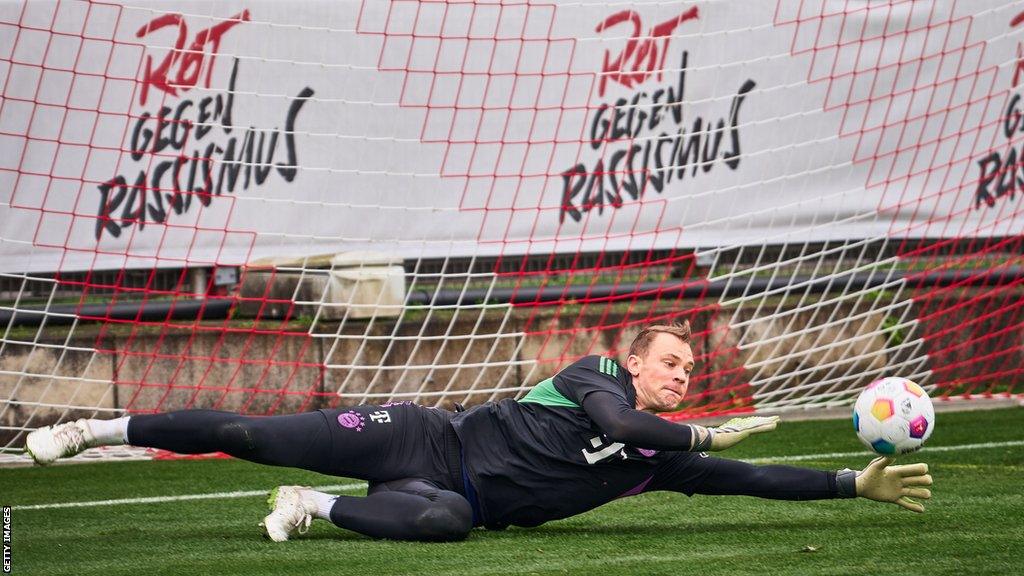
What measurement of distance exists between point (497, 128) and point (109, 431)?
157 inches

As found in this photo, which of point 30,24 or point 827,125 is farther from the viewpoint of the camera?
point 827,125

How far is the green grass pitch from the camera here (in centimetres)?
409

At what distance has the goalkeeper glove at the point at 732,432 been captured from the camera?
14.7 feet

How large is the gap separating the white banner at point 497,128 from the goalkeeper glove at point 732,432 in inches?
145

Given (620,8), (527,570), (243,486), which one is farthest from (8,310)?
(527,570)

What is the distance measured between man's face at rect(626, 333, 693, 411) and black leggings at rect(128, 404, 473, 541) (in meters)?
0.69

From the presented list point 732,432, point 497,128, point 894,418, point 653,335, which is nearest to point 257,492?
point 653,335

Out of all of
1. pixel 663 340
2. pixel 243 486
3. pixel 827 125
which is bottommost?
pixel 243 486

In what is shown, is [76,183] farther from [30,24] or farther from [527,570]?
[527,570]

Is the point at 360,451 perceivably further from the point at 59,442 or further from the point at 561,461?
the point at 59,442

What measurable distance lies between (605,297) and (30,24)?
11.6 feet

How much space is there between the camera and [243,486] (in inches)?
246

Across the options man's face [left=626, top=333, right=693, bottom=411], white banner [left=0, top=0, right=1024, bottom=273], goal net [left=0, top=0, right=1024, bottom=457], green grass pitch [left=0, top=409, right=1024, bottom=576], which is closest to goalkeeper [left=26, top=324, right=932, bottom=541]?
man's face [left=626, top=333, right=693, bottom=411]

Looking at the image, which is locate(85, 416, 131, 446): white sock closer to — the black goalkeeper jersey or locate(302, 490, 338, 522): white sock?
locate(302, 490, 338, 522): white sock
